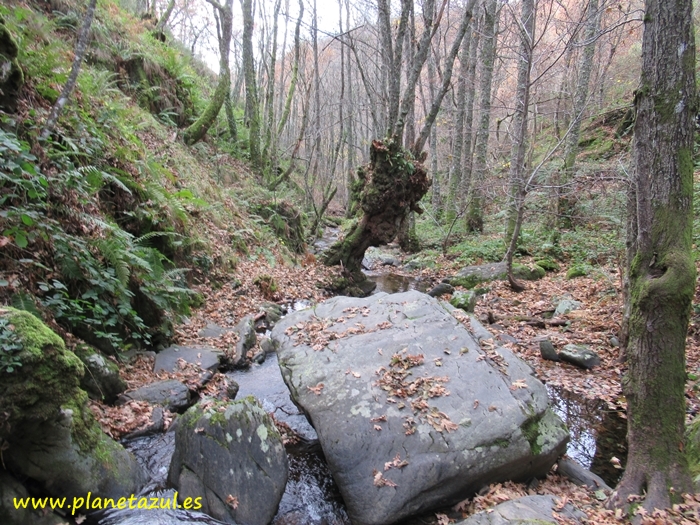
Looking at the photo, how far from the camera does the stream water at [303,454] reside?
12.2 ft

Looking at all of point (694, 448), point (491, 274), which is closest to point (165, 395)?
point (694, 448)

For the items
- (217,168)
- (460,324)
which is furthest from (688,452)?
(217,168)

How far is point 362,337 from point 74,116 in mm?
5533

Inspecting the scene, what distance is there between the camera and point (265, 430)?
13.4ft

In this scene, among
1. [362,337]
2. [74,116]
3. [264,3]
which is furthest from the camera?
[264,3]

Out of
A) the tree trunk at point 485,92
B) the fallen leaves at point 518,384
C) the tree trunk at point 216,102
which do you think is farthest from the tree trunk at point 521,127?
the tree trunk at point 216,102

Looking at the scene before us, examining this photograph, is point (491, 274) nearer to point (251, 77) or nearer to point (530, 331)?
point (530, 331)

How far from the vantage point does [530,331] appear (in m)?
8.38

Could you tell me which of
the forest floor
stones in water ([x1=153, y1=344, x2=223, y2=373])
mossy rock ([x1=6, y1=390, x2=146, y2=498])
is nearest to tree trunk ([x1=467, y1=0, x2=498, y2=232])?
the forest floor

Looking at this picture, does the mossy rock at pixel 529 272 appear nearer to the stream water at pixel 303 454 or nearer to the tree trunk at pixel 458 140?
the stream water at pixel 303 454

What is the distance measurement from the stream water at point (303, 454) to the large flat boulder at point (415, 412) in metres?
0.45

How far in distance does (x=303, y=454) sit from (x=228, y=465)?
131 centimetres

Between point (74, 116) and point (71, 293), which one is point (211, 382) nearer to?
point (71, 293)

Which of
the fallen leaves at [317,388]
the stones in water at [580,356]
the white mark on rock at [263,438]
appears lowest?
the white mark on rock at [263,438]
